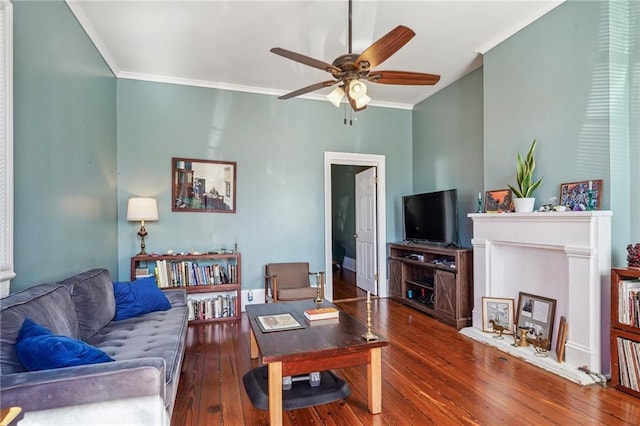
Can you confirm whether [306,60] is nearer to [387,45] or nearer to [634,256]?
[387,45]

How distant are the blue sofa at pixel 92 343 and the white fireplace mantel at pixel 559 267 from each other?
115 inches

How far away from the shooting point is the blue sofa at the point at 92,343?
1.30 metres

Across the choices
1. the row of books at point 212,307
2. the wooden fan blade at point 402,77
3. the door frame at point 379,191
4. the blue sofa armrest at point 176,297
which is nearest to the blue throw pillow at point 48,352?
the blue sofa armrest at point 176,297

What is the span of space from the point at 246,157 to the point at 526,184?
3.36 m

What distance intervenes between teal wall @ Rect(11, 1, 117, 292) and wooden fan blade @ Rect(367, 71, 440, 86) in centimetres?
229

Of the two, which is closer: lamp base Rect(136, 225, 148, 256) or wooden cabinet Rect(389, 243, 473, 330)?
wooden cabinet Rect(389, 243, 473, 330)

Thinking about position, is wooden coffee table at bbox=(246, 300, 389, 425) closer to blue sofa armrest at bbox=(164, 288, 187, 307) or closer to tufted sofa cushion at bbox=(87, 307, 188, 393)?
tufted sofa cushion at bbox=(87, 307, 188, 393)

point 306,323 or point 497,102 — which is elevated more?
point 497,102

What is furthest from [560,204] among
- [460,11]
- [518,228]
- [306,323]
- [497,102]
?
[306,323]

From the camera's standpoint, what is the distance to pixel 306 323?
2471mm

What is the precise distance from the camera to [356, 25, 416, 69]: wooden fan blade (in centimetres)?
195

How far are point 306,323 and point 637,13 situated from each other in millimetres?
3495

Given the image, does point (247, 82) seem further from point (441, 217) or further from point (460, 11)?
point (441, 217)

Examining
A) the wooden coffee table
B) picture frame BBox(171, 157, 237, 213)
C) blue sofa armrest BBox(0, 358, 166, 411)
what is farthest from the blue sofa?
picture frame BBox(171, 157, 237, 213)
